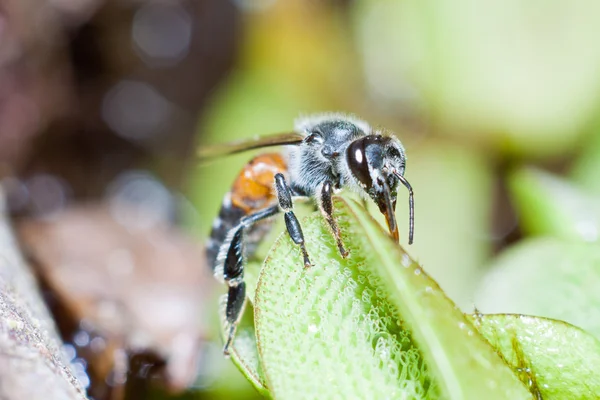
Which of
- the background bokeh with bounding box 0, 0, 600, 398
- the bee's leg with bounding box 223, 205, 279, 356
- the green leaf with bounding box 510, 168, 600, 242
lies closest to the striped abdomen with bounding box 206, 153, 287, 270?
the bee's leg with bounding box 223, 205, 279, 356

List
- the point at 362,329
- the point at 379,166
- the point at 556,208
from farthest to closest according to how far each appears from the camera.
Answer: the point at 556,208
the point at 379,166
the point at 362,329

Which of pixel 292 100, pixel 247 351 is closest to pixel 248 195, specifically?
pixel 247 351

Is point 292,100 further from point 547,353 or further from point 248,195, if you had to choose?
point 547,353

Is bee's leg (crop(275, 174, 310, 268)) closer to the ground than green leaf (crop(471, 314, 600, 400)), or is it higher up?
higher up

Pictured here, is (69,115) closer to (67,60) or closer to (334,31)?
(67,60)

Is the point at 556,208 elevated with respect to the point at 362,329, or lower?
lower

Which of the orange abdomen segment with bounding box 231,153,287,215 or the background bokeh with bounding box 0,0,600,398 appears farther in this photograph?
the background bokeh with bounding box 0,0,600,398

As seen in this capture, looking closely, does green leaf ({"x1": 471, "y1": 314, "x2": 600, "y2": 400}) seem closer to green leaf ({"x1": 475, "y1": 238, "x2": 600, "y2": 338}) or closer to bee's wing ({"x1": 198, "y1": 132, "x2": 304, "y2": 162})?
green leaf ({"x1": 475, "y1": 238, "x2": 600, "y2": 338})
